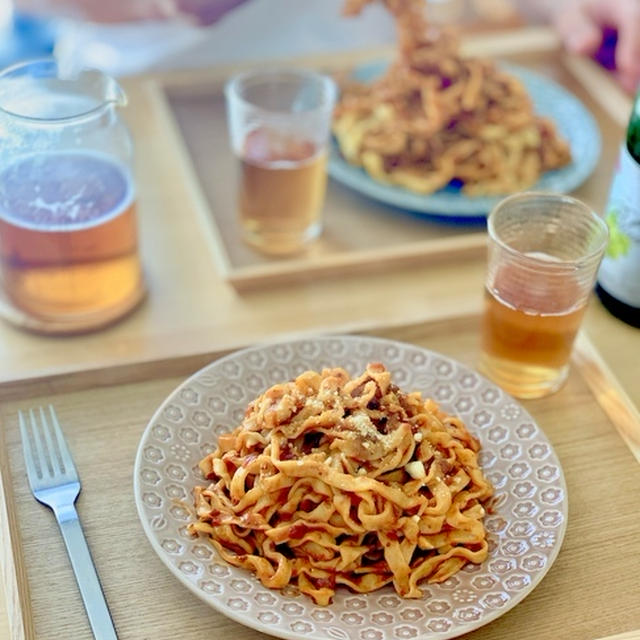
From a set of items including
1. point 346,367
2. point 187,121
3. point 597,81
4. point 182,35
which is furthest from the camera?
point 182,35

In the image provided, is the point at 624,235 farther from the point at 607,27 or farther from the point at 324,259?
the point at 607,27

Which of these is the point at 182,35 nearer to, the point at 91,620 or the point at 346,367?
the point at 346,367

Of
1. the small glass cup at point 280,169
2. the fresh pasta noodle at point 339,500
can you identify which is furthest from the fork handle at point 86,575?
the small glass cup at point 280,169

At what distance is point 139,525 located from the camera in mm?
944

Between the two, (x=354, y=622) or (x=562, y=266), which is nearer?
(x=354, y=622)

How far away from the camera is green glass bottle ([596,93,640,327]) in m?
1.16

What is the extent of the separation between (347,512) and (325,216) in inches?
25.8

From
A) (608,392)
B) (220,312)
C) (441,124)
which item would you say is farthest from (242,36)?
(608,392)

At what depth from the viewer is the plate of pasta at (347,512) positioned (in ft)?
2.77

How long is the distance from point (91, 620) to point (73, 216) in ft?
1.64

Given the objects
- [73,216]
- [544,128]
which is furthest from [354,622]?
[544,128]

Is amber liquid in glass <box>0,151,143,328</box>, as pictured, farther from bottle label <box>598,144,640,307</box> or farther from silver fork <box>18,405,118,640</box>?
bottle label <box>598,144,640,307</box>

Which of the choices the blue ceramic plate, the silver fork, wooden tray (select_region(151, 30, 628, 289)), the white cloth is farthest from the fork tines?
the white cloth

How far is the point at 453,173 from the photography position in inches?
56.4
